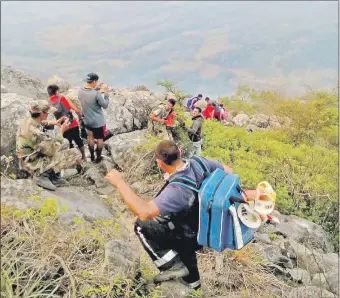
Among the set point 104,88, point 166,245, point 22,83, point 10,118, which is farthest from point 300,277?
point 22,83

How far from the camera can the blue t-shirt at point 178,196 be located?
3.44m

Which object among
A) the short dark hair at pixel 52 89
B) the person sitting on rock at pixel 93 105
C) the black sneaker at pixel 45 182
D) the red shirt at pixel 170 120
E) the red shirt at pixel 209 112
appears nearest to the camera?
the black sneaker at pixel 45 182

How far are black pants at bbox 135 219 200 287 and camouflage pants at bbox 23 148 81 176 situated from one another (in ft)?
8.48

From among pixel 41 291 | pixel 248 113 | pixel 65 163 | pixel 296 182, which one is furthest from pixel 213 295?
pixel 248 113

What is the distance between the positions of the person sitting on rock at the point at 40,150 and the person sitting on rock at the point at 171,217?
2.47m

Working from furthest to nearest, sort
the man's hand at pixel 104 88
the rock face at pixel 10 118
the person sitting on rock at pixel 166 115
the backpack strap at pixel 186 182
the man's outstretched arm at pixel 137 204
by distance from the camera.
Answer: the person sitting on rock at pixel 166 115 < the man's hand at pixel 104 88 < the rock face at pixel 10 118 < the backpack strap at pixel 186 182 < the man's outstretched arm at pixel 137 204

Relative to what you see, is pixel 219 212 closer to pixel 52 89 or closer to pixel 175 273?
pixel 175 273

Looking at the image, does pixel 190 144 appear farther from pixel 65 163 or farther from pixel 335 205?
pixel 335 205

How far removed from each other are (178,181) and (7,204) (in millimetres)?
2341

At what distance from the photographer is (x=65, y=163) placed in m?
6.58

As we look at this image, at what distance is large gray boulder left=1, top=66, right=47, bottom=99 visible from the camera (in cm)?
986

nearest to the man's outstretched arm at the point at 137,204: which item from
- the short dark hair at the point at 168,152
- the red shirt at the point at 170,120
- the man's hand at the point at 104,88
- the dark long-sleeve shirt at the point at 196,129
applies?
the short dark hair at the point at 168,152

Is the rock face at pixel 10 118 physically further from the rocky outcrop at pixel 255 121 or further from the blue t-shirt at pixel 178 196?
the rocky outcrop at pixel 255 121

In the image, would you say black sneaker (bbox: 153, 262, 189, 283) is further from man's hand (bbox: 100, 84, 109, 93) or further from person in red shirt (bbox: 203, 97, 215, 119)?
person in red shirt (bbox: 203, 97, 215, 119)
